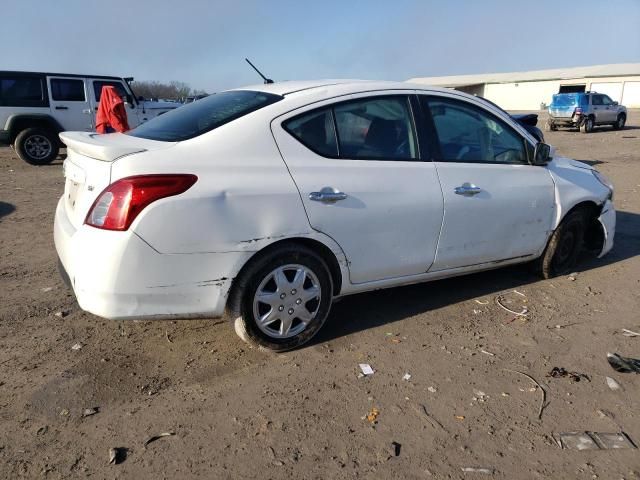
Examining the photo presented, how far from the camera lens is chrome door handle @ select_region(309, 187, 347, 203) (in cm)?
321

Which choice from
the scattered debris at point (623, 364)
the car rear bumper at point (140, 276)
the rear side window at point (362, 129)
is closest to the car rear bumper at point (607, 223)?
the scattered debris at point (623, 364)

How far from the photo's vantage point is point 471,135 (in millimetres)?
4066

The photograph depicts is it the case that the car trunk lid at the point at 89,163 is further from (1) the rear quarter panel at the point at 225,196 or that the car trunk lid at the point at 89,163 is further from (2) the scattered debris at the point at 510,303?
(2) the scattered debris at the point at 510,303

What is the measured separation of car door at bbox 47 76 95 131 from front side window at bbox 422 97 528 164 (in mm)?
10603

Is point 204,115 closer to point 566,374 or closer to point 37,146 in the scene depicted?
point 566,374

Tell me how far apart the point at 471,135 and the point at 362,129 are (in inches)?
40.5

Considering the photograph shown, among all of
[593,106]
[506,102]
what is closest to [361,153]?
[593,106]

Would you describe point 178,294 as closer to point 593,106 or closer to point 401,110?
point 401,110

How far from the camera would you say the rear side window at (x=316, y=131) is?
327 centimetres

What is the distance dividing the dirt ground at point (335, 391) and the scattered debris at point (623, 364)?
0.07 m

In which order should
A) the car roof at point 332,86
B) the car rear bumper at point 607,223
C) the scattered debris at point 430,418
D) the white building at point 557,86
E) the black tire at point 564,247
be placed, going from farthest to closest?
the white building at point 557,86, the car rear bumper at point 607,223, the black tire at point 564,247, the car roof at point 332,86, the scattered debris at point 430,418

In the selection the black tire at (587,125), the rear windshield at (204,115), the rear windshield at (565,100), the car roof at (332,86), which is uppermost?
the rear windshield at (565,100)

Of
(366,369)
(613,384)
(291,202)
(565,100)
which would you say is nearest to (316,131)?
(291,202)

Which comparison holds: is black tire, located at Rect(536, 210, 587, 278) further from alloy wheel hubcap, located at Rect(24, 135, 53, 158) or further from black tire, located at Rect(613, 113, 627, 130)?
black tire, located at Rect(613, 113, 627, 130)
